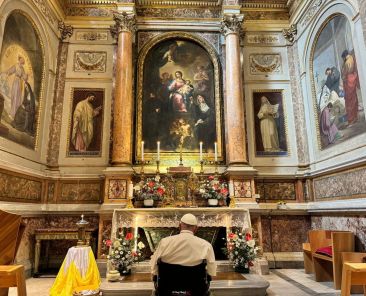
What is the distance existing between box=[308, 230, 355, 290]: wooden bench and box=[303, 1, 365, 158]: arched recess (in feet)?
6.69

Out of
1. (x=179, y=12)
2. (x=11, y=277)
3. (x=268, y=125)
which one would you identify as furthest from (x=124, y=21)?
(x=11, y=277)

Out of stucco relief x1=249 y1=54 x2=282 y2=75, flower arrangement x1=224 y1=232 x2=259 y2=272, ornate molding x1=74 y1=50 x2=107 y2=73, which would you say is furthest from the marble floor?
ornate molding x1=74 y1=50 x2=107 y2=73

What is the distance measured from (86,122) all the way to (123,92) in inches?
56.2

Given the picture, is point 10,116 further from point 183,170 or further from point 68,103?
point 183,170

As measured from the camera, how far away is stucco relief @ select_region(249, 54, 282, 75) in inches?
364

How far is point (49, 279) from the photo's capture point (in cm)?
654

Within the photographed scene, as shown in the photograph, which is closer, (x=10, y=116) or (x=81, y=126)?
(x=10, y=116)

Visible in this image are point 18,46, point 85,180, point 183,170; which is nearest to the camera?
point 18,46

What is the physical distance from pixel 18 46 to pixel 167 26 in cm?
435

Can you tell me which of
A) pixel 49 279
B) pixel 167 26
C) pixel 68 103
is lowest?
pixel 49 279

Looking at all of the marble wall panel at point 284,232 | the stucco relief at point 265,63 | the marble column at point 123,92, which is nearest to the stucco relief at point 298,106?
the stucco relief at point 265,63

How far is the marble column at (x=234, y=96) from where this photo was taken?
8.11 metres

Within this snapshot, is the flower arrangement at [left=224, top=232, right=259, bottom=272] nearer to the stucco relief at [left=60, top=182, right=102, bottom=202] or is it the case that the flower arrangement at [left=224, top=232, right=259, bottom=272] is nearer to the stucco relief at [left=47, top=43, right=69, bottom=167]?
the stucco relief at [left=60, top=182, right=102, bottom=202]

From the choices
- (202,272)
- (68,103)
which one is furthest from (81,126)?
(202,272)
